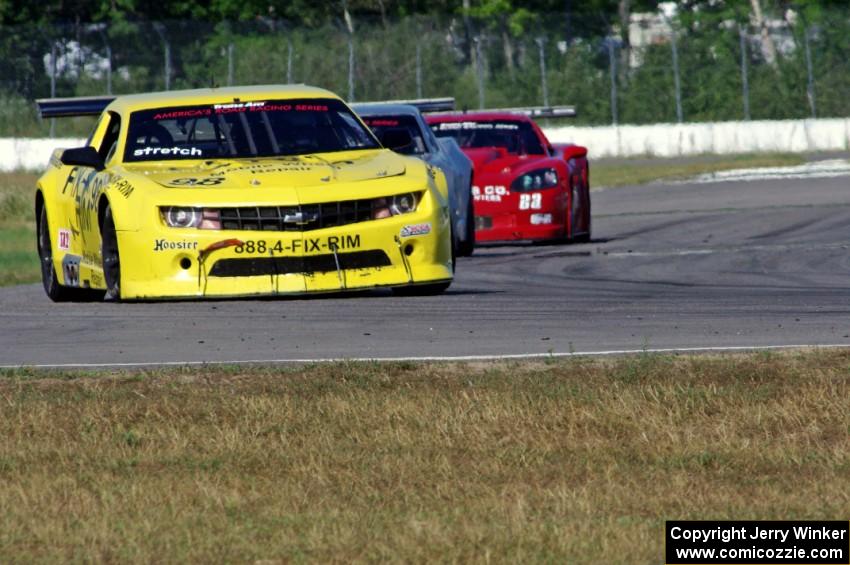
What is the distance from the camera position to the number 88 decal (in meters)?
18.0

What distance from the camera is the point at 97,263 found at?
11453mm

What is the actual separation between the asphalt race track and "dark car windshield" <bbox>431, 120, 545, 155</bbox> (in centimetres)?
231

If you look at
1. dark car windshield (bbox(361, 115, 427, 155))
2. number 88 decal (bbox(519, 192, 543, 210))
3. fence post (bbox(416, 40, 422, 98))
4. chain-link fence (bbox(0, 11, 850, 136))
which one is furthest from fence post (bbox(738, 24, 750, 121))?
dark car windshield (bbox(361, 115, 427, 155))

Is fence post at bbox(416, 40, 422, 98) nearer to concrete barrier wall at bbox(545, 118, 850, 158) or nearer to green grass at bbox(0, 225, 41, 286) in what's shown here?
concrete barrier wall at bbox(545, 118, 850, 158)

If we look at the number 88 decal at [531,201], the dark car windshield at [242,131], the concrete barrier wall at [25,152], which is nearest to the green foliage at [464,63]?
the concrete barrier wall at [25,152]

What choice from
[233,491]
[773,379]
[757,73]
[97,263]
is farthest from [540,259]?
[757,73]

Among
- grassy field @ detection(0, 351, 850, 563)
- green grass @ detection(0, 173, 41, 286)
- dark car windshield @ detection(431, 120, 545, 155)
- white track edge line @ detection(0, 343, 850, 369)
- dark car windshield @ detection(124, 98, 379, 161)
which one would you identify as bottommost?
green grass @ detection(0, 173, 41, 286)

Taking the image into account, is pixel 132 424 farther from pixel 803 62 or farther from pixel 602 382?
pixel 803 62

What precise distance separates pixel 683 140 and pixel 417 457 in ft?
121

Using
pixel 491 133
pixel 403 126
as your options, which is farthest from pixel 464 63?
pixel 403 126

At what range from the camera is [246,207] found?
10.7 metres

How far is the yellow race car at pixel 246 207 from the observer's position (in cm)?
1073

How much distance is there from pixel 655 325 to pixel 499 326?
0.82 metres

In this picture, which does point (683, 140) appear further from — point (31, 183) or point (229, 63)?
point (31, 183)
